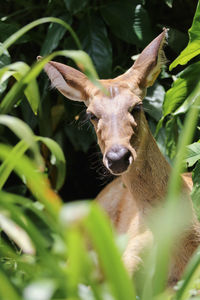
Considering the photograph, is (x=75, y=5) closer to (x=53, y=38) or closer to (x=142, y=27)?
(x=53, y=38)

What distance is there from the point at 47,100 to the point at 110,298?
3.35 metres

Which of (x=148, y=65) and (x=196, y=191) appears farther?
(x=148, y=65)

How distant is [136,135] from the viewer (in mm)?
3184

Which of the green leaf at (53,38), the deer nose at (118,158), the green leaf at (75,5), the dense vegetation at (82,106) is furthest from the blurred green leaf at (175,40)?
the deer nose at (118,158)

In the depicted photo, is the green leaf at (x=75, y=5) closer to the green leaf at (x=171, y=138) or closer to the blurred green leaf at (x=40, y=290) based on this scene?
the green leaf at (x=171, y=138)

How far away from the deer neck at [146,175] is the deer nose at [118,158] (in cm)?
38

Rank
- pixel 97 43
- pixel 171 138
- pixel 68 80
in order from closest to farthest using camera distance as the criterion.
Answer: pixel 68 80 < pixel 171 138 < pixel 97 43

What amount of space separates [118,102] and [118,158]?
0.42 m

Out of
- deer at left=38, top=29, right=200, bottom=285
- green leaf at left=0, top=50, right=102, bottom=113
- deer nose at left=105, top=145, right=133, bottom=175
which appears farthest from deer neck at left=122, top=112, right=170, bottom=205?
green leaf at left=0, top=50, right=102, bottom=113

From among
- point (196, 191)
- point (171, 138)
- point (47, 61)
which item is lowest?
point (171, 138)

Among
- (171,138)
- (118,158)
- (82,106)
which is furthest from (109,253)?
(82,106)

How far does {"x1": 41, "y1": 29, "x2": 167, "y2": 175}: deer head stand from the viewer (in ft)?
9.56

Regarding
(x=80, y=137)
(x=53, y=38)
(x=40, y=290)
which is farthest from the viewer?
(x=80, y=137)

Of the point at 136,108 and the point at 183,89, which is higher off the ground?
the point at 136,108
